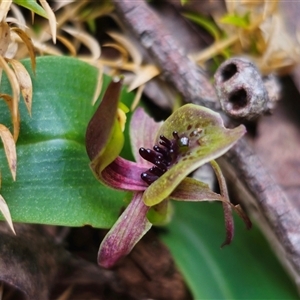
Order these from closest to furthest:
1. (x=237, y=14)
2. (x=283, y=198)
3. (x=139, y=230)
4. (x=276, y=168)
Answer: (x=139, y=230), (x=283, y=198), (x=276, y=168), (x=237, y=14)

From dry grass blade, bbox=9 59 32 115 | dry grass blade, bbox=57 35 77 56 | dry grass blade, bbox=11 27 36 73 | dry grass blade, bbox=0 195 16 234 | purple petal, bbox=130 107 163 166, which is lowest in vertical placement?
dry grass blade, bbox=0 195 16 234

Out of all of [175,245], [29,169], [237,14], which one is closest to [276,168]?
[175,245]

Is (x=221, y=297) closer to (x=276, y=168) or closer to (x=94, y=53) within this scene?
(x=276, y=168)

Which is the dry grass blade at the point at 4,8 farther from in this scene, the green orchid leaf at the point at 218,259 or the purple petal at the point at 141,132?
the green orchid leaf at the point at 218,259

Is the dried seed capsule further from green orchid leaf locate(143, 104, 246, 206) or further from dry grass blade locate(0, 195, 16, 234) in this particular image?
dry grass blade locate(0, 195, 16, 234)

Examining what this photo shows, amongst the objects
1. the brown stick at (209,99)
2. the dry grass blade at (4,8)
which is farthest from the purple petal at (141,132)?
the dry grass blade at (4,8)

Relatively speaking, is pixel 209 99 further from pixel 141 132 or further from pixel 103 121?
pixel 103 121

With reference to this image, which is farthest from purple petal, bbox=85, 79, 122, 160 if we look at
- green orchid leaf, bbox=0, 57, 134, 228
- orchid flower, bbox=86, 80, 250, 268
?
green orchid leaf, bbox=0, 57, 134, 228

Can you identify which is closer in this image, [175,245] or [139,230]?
[139,230]
